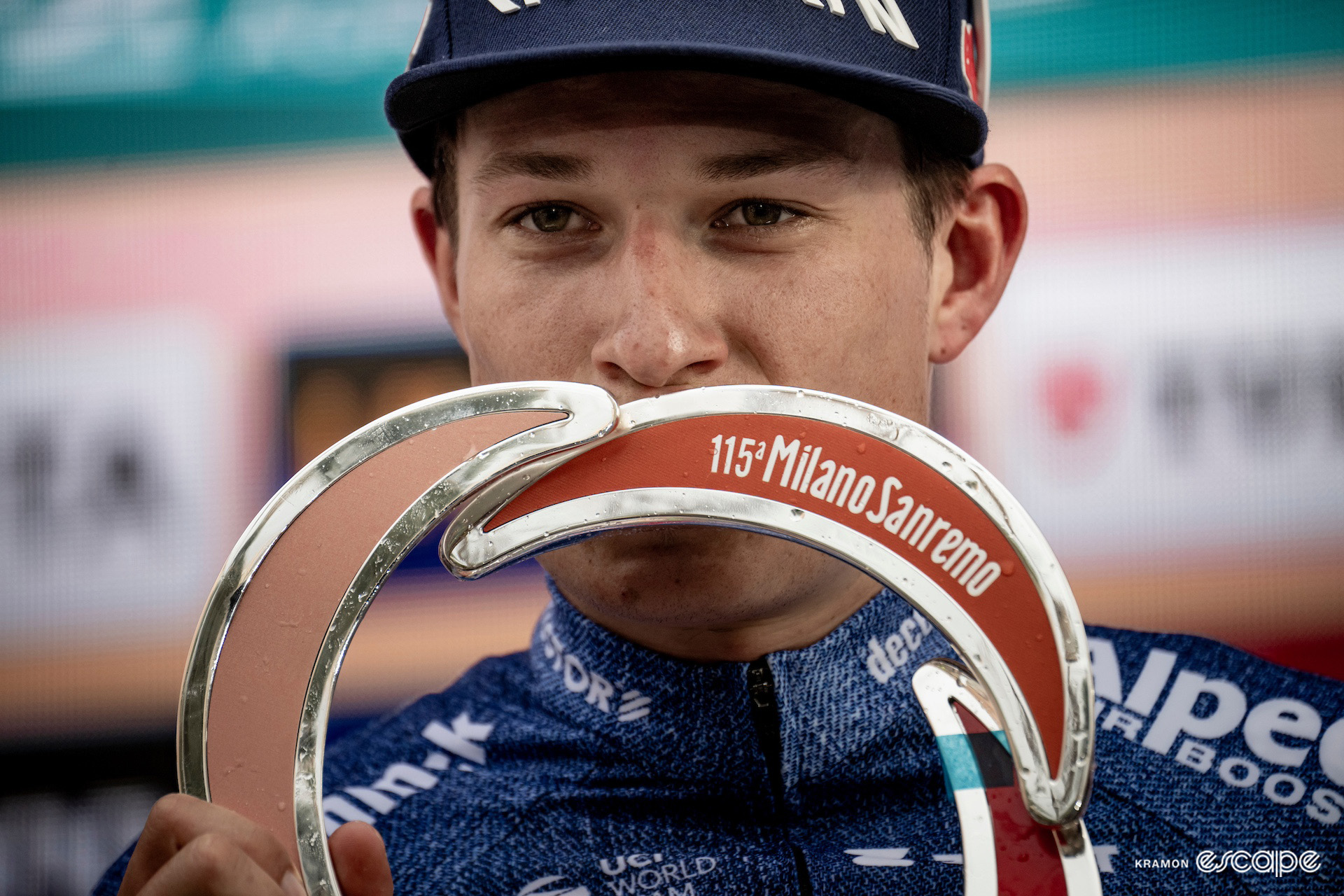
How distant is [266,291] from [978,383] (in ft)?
3.94

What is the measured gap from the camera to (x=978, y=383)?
191 cm

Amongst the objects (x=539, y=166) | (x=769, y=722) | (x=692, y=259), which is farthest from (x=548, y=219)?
(x=769, y=722)

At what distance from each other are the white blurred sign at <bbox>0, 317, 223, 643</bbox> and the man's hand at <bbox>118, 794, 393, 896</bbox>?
3.93ft

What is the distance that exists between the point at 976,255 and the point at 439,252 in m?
0.60

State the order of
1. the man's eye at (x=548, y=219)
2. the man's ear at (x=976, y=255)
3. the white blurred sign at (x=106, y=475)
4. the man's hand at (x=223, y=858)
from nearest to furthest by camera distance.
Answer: the man's hand at (x=223, y=858), the man's eye at (x=548, y=219), the man's ear at (x=976, y=255), the white blurred sign at (x=106, y=475)

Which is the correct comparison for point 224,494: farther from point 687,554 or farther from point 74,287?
point 687,554

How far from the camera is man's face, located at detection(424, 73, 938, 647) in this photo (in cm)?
103

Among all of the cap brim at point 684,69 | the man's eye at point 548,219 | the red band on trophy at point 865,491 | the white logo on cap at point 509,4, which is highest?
the white logo on cap at point 509,4

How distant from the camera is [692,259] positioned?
40.8 inches

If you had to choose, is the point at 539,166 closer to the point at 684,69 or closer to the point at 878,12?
the point at 684,69

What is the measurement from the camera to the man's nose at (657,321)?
975 millimetres

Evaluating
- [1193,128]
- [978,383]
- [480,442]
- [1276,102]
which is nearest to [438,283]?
[480,442]

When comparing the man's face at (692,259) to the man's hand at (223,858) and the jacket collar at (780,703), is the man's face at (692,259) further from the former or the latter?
the man's hand at (223,858)

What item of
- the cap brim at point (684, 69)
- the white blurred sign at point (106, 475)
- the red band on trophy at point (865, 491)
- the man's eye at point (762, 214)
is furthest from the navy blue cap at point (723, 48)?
the white blurred sign at point (106, 475)
